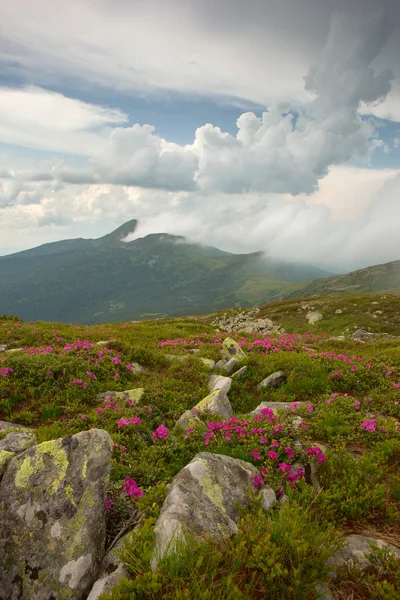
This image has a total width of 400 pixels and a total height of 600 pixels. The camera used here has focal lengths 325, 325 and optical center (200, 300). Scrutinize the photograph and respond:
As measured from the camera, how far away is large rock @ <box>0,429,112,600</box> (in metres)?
5.00

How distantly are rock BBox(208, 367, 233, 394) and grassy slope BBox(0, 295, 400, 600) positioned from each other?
1.15 ft

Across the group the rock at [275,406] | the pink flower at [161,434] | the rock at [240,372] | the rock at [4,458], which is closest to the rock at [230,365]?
the rock at [240,372]

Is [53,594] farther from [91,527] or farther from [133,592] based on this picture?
[133,592]

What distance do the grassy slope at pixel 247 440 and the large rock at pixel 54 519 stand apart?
0.55 m

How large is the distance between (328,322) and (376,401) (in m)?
48.3

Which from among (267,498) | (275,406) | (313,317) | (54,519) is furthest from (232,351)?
(313,317)

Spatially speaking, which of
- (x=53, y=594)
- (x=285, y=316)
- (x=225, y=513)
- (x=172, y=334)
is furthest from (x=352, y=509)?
(x=285, y=316)

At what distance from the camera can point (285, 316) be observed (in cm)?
6844

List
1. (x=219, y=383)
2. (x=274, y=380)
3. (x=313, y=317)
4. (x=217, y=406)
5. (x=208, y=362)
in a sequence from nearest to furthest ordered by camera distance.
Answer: (x=217, y=406)
(x=219, y=383)
(x=274, y=380)
(x=208, y=362)
(x=313, y=317)

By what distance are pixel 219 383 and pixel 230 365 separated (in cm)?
257

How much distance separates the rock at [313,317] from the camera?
5939 centimetres

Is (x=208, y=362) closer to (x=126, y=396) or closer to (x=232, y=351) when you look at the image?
(x=232, y=351)

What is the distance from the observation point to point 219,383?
12.8m

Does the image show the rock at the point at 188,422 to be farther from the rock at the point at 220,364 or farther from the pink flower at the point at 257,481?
the rock at the point at 220,364
